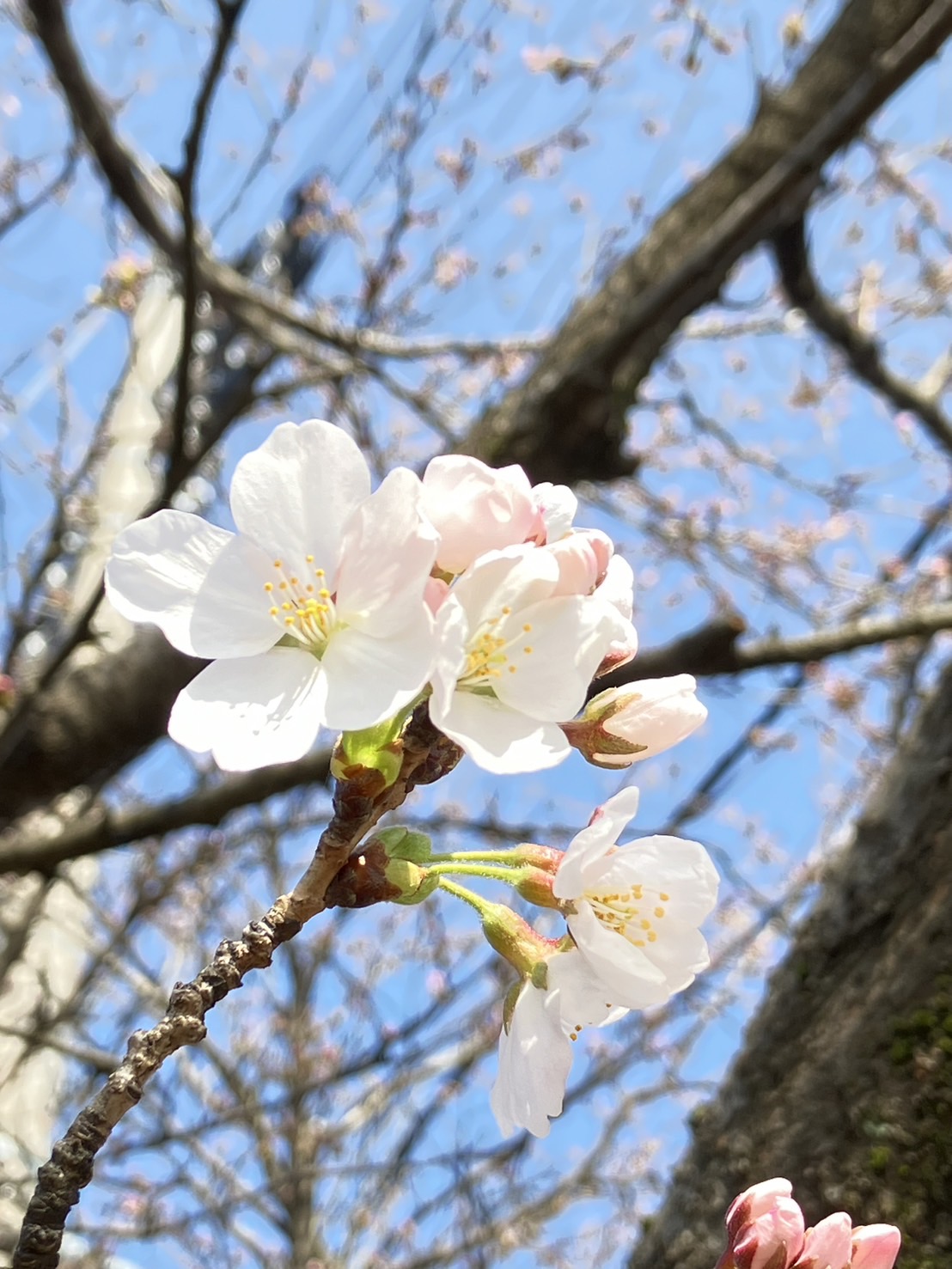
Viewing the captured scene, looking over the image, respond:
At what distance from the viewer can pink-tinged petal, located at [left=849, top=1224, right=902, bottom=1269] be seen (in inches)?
25.6

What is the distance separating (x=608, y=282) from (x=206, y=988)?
9.74 ft

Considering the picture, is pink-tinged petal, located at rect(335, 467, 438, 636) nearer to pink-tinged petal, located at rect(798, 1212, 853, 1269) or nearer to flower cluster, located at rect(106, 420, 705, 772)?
flower cluster, located at rect(106, 420, 705, 772)

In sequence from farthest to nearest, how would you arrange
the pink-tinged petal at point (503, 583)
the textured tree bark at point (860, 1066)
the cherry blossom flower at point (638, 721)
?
1. the textured tree bark at point (860, 1066)
2. the cherry blossom flower at point (638, 721)
3. the pink-tinged petal at point (503, 583)

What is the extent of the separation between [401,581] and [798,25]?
275 cm

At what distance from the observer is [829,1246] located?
0.66 meters

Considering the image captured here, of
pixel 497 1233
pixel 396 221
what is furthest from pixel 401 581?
pixel 497 1233

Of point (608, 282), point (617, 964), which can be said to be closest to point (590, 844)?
point (617, 964)

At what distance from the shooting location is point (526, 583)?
0.60 m

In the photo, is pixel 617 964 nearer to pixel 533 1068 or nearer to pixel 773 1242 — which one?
pixel 533 1068

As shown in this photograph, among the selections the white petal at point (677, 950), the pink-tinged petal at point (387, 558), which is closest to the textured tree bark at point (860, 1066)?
the white petal at point (677, 950)

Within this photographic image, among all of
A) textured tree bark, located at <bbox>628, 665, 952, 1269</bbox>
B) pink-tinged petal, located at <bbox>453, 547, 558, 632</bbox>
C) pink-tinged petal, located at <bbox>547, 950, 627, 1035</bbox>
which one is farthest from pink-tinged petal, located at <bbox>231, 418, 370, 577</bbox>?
textured tree bark, located at <bbox>628, 665, 952, 1269</bbox>

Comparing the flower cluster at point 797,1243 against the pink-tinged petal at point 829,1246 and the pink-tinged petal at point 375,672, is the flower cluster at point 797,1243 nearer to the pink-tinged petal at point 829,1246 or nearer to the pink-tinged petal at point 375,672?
the pink-tinged petal at point 829,1246

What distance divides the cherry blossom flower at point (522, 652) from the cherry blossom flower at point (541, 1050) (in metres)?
0.18

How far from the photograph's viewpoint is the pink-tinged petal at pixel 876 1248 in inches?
25.6
